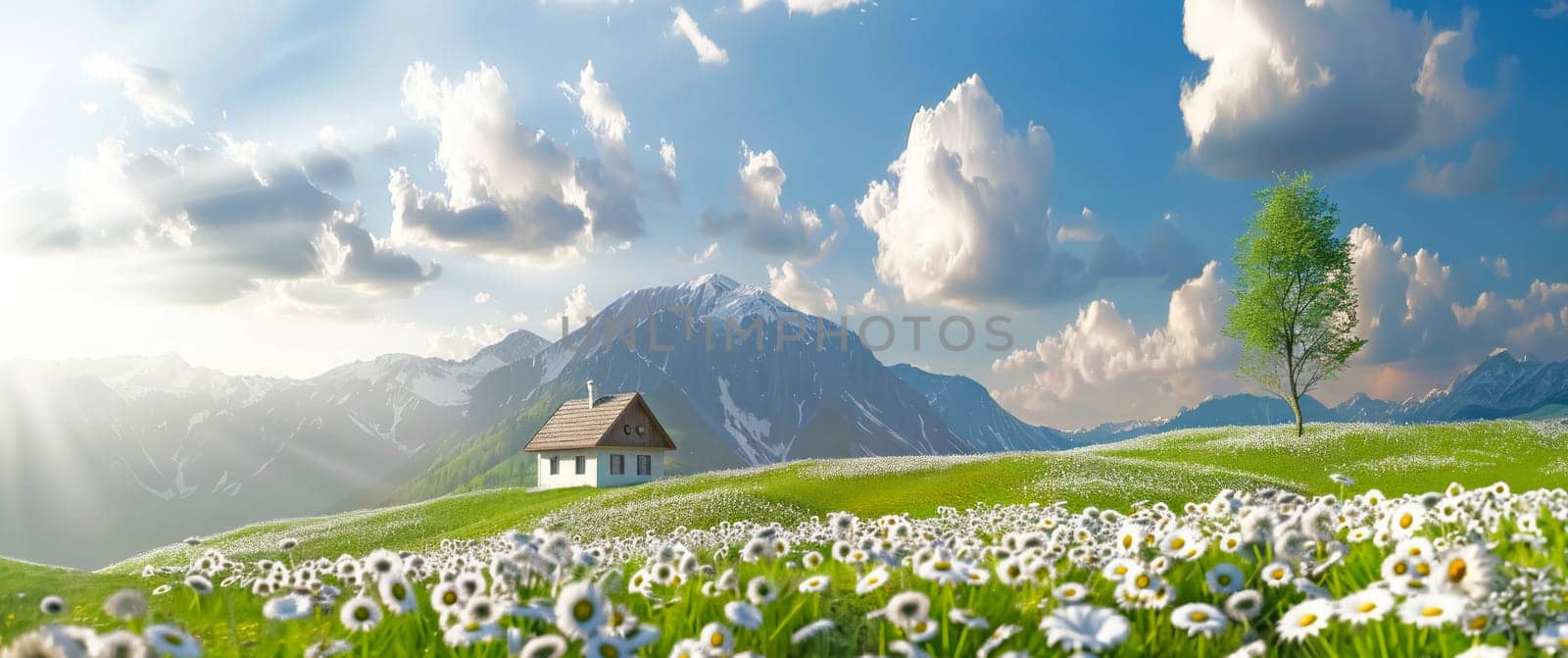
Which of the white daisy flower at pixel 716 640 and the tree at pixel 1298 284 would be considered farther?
the tree at pixel 1298 284

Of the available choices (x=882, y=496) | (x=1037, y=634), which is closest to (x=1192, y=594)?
(x=1037, y=634)

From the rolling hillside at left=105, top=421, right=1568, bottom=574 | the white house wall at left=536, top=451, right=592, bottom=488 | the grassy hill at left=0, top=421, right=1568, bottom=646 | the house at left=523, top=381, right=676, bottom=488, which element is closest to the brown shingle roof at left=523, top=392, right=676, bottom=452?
the house at left=523, top=381, right=676, bottom=488

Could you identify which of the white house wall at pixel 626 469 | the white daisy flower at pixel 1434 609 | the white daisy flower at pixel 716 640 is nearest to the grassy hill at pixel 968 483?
the white house wall at pixel 626 469

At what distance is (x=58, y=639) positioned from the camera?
386 cm

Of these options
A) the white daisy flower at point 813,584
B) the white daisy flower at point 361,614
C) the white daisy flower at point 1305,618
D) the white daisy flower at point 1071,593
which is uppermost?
the white daisy flower at point 361,614

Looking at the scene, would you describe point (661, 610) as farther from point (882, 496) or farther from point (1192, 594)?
point (882, 496)

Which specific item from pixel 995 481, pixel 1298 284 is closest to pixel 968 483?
pixel 995 481

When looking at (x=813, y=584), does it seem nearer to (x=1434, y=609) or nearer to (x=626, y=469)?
(x=1434, y=609)

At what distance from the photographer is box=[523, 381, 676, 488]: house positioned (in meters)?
68.4

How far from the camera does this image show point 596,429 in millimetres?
69062

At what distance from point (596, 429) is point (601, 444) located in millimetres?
2029

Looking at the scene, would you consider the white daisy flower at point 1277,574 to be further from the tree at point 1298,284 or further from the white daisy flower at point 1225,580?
the tree at point 1298,284

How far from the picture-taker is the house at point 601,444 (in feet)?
224

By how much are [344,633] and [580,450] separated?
64270 mm
